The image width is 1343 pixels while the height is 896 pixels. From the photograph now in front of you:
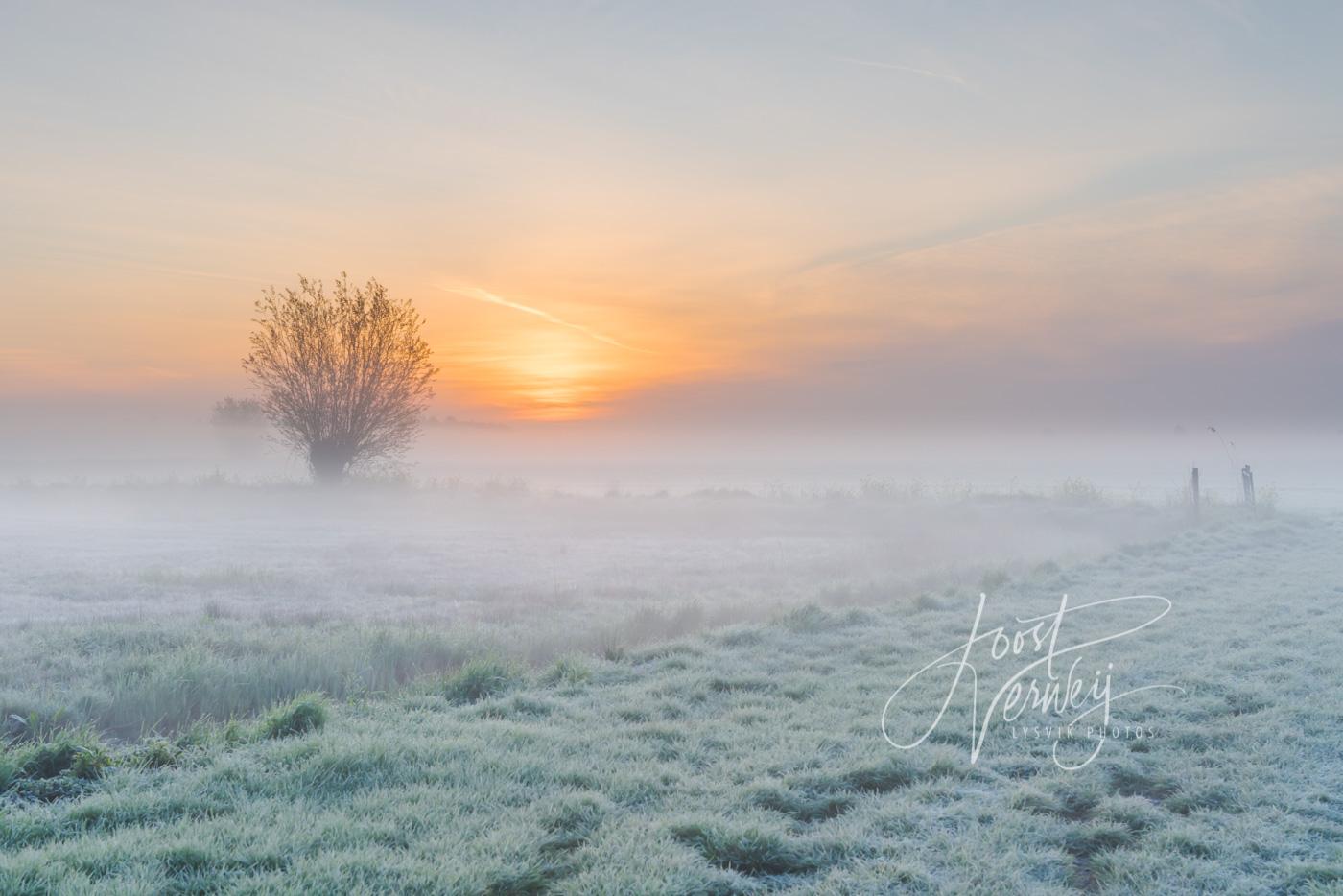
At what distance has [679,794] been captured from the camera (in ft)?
21.6

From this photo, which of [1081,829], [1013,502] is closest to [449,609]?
[1081,829]

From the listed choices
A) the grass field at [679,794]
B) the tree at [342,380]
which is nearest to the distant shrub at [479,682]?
the grass field at [679,794]

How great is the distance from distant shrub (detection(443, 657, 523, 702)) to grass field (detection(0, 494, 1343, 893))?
0.11 feet

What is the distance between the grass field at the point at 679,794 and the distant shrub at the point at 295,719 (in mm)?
22

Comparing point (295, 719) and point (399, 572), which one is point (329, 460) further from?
point (295, 719)

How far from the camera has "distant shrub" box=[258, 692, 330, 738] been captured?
771 cm

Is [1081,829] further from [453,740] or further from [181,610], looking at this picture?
[181,610]

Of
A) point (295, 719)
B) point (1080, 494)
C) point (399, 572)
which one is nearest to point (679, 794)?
point (295, 719)

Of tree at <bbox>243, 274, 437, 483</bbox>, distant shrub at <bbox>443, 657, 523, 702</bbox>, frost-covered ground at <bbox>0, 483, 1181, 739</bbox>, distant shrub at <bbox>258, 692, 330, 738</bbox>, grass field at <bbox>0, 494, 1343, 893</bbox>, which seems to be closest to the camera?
grass field at <bbox>0, 494, 1343, 893</bbox>

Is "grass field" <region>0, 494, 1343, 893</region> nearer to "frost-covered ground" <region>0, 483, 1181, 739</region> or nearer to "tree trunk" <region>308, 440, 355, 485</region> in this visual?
"frost-covered ground" <region>0, 483, 1181, 739</region>

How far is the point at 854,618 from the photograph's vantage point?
46.8ft

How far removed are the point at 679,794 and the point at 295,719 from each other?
3.89 m

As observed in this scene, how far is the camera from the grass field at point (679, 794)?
5.18 meters

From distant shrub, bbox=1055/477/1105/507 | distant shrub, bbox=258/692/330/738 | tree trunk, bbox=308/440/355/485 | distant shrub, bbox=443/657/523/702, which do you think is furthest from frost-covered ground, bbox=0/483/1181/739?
distant shrub, bbox=258/692/330/738
